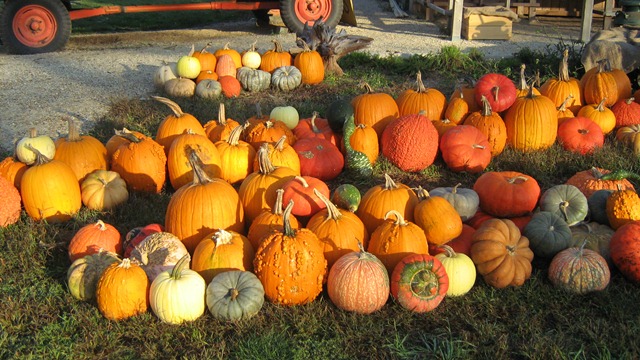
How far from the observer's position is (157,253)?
362 centimetres

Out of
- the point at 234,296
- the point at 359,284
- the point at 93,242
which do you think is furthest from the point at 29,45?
the point at 359,284

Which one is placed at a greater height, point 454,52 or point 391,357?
point 454,52

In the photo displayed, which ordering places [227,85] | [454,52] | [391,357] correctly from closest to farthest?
1. [391,357]
2. [227,85]
3. [454,52]

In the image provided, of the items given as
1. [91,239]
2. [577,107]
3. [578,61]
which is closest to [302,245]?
[91,239]

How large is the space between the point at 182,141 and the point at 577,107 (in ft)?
12.7

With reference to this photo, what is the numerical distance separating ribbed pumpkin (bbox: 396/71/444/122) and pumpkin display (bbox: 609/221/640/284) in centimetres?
228

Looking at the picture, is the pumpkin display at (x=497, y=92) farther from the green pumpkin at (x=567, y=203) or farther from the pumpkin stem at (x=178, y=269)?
the pumpkin stem at (x=178, y=269)

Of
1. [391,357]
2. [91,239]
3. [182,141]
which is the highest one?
[182,141]

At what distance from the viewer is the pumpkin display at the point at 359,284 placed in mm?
3336

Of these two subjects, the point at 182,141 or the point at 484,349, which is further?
the point at 182,141

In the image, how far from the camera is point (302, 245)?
3.46 metres

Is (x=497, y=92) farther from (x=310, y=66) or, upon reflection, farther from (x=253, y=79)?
(x=253, y=79)

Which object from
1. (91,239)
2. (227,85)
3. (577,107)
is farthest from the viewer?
(227,85)

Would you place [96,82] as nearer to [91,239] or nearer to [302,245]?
[91,239]
